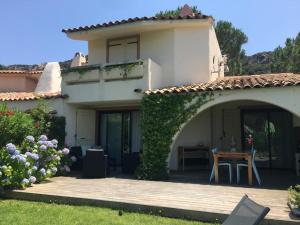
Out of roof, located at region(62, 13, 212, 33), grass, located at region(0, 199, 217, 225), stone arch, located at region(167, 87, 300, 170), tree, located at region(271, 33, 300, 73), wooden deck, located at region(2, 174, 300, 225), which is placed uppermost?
tree, located at region(271, 33, 300, 73)

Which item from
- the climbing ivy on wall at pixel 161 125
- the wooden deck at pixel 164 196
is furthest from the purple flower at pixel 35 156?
the climbing ivy on wall at pixel 161 125

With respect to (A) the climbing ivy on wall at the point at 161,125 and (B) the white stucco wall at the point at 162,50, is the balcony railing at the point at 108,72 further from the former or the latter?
(A) the climbing ivy on wall at the point at 161,125

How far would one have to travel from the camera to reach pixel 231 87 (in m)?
11.7

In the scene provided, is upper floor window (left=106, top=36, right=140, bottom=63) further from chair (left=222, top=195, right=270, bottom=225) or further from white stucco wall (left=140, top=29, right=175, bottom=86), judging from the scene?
chair (left=222, top=195, right=270, bottom=225)

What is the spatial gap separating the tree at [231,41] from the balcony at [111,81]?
27.6 metres

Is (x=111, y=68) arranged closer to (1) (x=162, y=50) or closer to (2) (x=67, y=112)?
(1) (x=162, y=50)

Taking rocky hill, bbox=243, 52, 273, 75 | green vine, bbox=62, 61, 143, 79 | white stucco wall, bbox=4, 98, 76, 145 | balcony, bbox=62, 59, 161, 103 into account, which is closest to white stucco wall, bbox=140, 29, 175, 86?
balcony, bbox=62, 59, 161, 103

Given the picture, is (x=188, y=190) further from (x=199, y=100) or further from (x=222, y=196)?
(x=199, y=100)

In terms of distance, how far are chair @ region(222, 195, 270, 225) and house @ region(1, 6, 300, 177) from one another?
8.74 m

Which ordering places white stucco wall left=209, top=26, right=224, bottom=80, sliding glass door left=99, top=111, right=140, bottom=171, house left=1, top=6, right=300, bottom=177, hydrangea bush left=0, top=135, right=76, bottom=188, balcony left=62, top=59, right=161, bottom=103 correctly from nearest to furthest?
hydrangea bush left=0, top=135, right=76, bottom=188, balcony left=62, top=59, right=161, bottom=103, house left=1, top=6, right=300, bottom=177, white stucco wall left=209, top=26, right=224, bottom=80, sliding glass door left=99, top=111, right=140, bottom=171

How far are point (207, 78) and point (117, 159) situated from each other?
18.9 feet

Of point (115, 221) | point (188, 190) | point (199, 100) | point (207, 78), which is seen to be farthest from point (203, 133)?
point (115, 221)

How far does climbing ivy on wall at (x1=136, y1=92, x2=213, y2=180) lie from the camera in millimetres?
12516

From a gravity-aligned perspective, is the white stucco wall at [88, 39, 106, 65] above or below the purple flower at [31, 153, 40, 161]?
above
